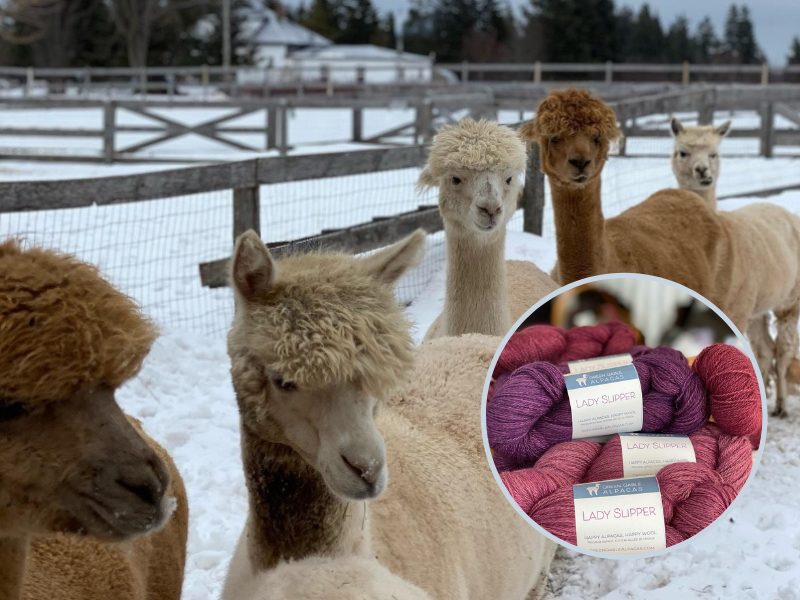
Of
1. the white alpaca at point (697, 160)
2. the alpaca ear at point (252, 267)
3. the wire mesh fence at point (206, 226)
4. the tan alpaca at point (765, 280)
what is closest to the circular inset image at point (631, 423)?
the alpaca ear at point (252, 267)

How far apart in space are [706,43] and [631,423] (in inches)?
2964

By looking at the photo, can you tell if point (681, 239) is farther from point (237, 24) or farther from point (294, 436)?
point (237, 24)

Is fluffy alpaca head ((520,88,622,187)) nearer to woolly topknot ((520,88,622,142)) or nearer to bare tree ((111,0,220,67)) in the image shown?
woolly topknot ((520,88,622,142))

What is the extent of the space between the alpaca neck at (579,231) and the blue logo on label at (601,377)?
2.71m

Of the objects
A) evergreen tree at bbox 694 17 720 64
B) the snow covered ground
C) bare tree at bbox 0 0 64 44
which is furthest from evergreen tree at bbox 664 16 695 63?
the snow covered ground

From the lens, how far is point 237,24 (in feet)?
187

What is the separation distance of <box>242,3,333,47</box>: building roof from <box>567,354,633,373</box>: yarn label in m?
71.0

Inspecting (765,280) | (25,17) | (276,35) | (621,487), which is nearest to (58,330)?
(621,487)

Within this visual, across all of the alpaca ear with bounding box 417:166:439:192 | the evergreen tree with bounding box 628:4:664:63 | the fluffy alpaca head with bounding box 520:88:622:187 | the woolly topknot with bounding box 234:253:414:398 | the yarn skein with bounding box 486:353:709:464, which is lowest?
the yarn skein with bounding box 486:353:709:464

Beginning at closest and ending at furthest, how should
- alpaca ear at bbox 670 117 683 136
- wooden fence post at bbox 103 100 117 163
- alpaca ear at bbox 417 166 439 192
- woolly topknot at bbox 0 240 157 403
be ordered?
woolly topknot at bbox 0 240 157 403 → alpaca ear at bbox 417 166 439 192 → alpaca ear at bbox 670 117 683 136 → wooden fence post at bbox 103 100 117 163

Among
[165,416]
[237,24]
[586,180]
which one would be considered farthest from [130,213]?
[237,24]

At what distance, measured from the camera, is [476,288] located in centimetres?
445

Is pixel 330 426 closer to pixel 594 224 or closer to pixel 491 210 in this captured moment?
pixel 491 210

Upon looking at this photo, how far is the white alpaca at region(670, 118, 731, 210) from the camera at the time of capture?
727 centimetres
